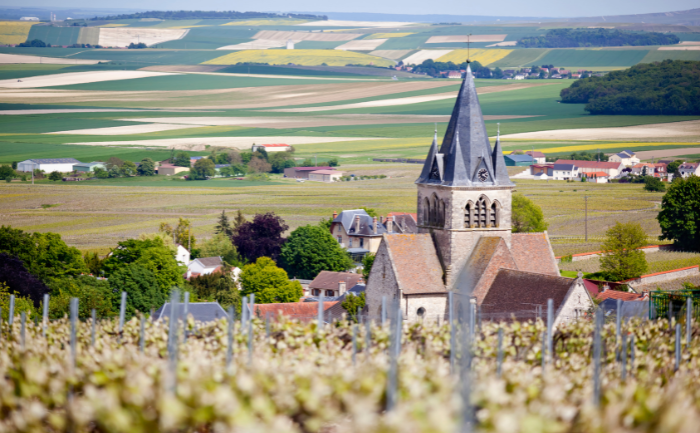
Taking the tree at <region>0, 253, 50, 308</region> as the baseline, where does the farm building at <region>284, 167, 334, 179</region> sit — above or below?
above

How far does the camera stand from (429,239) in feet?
119

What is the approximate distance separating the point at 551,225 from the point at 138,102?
107 m

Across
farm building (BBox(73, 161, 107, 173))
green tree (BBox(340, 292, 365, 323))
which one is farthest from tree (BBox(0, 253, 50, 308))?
farm building (BBox(73, 161, 107, 173))

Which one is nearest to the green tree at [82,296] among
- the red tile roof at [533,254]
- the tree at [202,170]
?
the red tile roof at [533,254]

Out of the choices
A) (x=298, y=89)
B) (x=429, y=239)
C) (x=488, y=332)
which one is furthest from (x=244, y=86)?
(x=488, y=332)

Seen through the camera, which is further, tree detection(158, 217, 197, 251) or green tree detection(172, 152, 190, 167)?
green tree detection(172, 152, 190, 167)

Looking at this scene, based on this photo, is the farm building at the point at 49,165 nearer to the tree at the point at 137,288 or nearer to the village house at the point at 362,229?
the village house at the point at 362,229

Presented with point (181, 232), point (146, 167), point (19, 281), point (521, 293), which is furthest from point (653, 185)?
point (19, 281)

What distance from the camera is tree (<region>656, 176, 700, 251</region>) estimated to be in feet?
236

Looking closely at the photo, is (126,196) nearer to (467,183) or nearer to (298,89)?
(467,183)

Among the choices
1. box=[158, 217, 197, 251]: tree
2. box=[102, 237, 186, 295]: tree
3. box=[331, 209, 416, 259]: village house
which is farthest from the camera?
box=[158, 217, 197, 251]: tree

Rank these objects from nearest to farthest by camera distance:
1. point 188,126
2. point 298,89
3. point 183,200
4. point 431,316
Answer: point 431,316 → point 183,200 → point 188,126 → point 298,89

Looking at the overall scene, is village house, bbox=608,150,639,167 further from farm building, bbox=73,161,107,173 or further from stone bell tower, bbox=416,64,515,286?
stone bell tower, bbox=416,64,515,286

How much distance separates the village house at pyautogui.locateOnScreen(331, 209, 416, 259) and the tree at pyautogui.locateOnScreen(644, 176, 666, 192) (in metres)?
39.7
